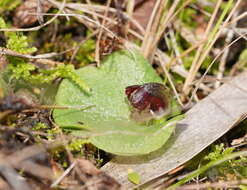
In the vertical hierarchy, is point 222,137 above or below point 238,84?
below

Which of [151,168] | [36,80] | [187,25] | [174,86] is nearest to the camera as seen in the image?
[151,168]

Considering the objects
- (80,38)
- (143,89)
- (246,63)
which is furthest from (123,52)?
(246,63)

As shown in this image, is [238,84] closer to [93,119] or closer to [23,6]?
[93,119]

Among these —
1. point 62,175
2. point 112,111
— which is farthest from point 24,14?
point 62,175

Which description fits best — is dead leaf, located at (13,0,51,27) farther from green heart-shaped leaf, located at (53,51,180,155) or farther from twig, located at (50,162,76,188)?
twig, located at (50,162,76,188)

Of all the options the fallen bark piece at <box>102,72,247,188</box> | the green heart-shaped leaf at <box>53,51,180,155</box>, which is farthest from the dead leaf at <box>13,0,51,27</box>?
the fallen bark piece at <box>102,72,247,188</box>

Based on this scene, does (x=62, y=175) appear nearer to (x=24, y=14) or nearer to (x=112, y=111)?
(x=112, y=111)
